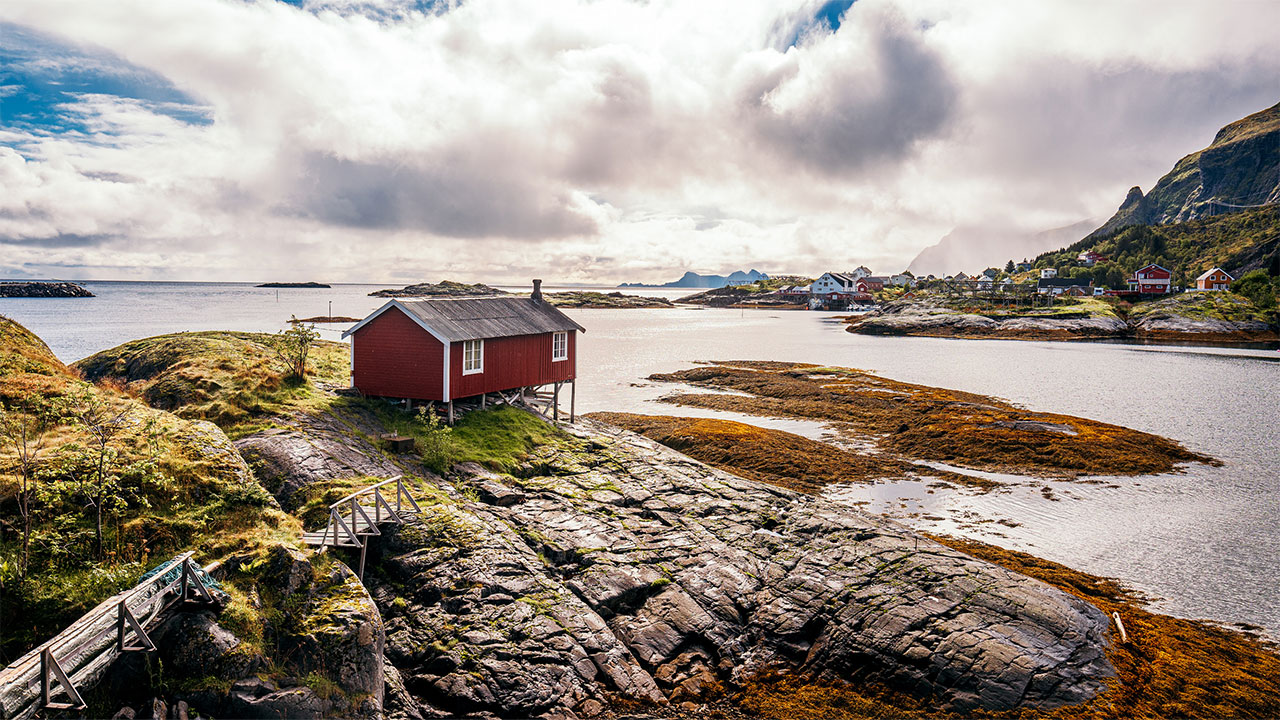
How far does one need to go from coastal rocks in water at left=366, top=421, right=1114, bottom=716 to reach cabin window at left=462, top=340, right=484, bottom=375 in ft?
24.2

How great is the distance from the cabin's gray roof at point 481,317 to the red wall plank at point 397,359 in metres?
0.51

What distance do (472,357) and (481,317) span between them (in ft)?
8.09

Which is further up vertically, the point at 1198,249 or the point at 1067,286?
the point at 1198,249

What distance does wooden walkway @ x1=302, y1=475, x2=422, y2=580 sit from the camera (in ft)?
54.9

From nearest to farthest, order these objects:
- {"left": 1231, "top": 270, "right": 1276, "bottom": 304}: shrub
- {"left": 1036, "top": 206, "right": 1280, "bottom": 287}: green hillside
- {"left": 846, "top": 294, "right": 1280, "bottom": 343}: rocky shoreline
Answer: {"left": 846, "top": 294, "right": 1280, "bottom": 343}: rocky shoreline, {"left": 1231, "top": 270, "right": 1276, "bottom": 304}: shrub, {"left": 1036, "top": 206, "right": 1280, "bottom": 287}: green hillside

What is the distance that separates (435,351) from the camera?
92.7 feet

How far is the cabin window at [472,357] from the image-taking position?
96.1ft

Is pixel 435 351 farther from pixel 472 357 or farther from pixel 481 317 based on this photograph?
pixel 481 317

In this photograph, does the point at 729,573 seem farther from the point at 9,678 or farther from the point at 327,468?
the point at 9,678

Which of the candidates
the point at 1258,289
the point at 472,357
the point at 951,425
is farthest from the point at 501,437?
the point at 1258,289

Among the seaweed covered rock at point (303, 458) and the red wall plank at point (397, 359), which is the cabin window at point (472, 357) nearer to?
the red wall plank at point (397, 359)

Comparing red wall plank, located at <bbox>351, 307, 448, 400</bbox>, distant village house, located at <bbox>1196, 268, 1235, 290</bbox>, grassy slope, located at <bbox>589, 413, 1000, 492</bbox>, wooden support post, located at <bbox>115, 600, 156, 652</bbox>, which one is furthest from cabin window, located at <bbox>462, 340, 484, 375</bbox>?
distant village house, located at <bbox>1196, 268, 1235, 290</bbox>

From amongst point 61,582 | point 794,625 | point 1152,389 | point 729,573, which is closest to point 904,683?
point 794,625

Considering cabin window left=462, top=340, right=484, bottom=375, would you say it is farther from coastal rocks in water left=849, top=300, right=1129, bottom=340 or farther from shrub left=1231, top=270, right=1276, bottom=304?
shrub left=1231, top=270, right=1276, bottom=304
